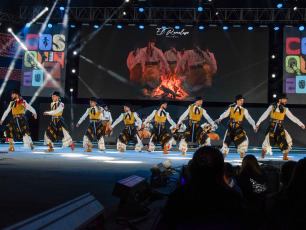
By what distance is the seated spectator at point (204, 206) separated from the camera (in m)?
1.25

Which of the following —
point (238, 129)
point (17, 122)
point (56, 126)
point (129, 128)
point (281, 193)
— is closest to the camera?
point (281, 193)

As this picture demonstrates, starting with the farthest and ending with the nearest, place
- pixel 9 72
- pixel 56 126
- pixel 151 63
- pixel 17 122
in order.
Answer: pixel 9 72 < pixel 151 63 < pixel 56 126 < pixel 17 122

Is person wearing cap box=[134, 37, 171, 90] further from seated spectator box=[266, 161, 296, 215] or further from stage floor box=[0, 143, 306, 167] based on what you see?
seated spectator box=[266, 161, 296, 215]

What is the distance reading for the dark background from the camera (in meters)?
11.8

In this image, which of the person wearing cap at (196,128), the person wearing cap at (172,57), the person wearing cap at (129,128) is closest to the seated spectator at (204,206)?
the person wearing cap at (196,128)

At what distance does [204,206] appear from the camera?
125 centimetres

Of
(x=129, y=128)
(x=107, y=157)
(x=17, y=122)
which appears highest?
(x=17, y=122)

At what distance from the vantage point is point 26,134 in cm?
881

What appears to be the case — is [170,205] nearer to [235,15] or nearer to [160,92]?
[160,92]

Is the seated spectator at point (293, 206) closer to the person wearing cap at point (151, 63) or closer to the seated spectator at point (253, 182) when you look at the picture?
the seated spectator at point (253, 182)

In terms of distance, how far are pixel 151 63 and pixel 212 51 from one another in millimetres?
2267

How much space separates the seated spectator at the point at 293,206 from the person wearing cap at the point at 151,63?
10635 millimetres

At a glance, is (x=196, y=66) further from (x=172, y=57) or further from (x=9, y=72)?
(x=9, y=72)

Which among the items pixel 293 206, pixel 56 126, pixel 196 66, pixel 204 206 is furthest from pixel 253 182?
pixel 196 66
